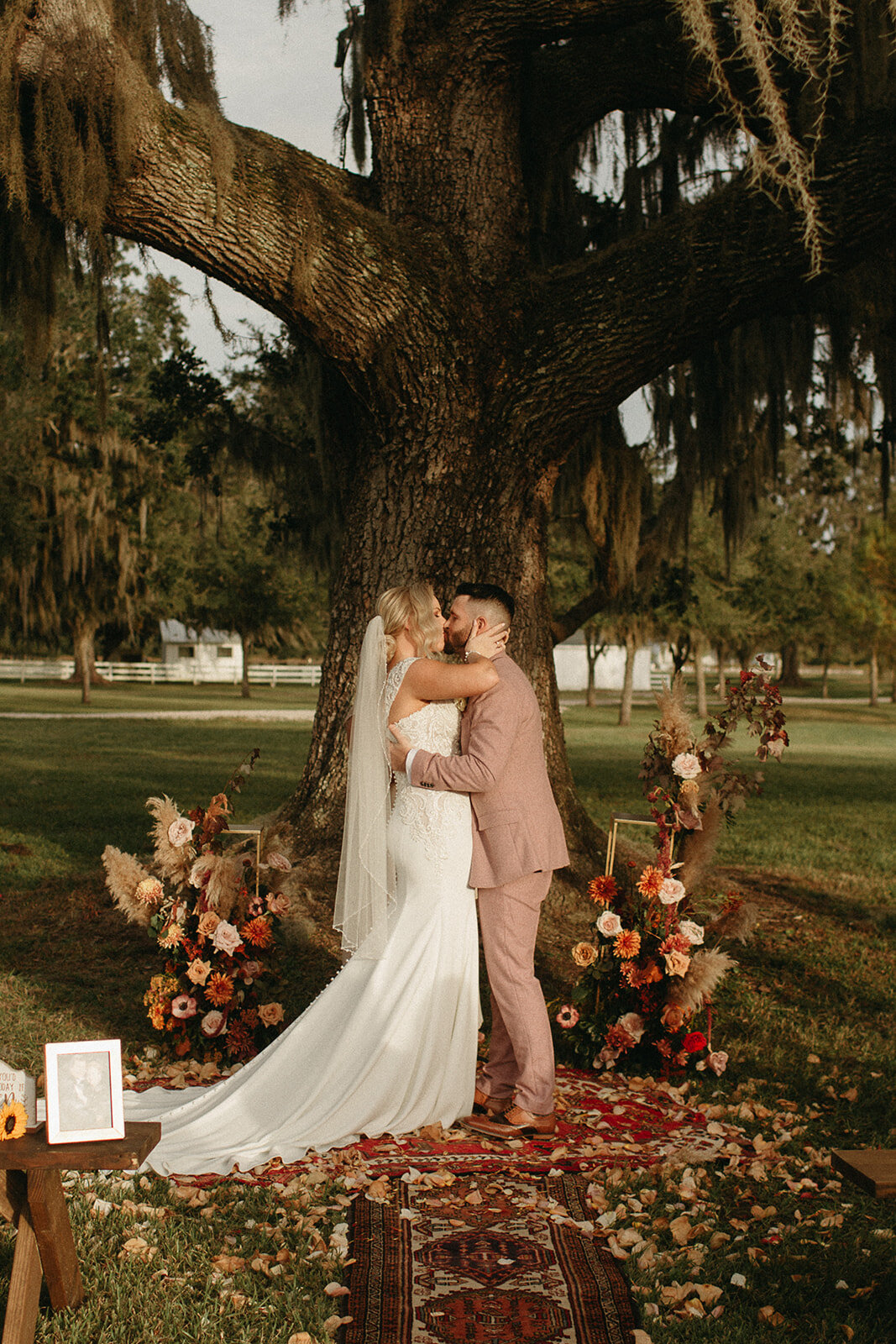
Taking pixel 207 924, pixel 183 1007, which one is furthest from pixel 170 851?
pixel 183 1007

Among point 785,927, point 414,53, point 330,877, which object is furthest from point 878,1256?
point 414,53

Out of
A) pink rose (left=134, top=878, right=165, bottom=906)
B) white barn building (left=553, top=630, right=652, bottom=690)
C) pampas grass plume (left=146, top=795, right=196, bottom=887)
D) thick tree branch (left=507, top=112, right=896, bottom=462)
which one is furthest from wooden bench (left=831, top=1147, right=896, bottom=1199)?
white barn building (left=553, top=630, right=652, bottom=690)

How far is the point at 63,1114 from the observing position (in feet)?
8.93

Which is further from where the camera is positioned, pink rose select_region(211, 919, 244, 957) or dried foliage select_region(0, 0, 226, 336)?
dried foliage select_region(0, 0, 226, 336)

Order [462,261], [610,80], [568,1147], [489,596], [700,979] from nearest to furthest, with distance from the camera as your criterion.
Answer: [568,1147]
[489,596]
[700,979]
[462,261]
[610,80]

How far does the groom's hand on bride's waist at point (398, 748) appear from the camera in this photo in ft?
14.4

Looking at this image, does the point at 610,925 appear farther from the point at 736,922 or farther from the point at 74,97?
the point at 74,97

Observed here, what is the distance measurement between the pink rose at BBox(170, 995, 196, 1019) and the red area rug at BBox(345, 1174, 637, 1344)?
4.99 ft

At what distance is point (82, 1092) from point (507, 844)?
1.93 metres

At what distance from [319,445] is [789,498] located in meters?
36.1

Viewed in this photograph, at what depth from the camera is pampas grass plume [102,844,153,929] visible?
5.11 m

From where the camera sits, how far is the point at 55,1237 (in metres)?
2.80

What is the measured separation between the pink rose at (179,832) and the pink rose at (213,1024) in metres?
0.73

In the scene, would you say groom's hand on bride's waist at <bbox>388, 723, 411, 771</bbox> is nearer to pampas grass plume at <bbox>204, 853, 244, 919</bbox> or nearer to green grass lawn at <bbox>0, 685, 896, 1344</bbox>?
pampas grass plume at <bbox>204, 853, 244, 919</bbox>
